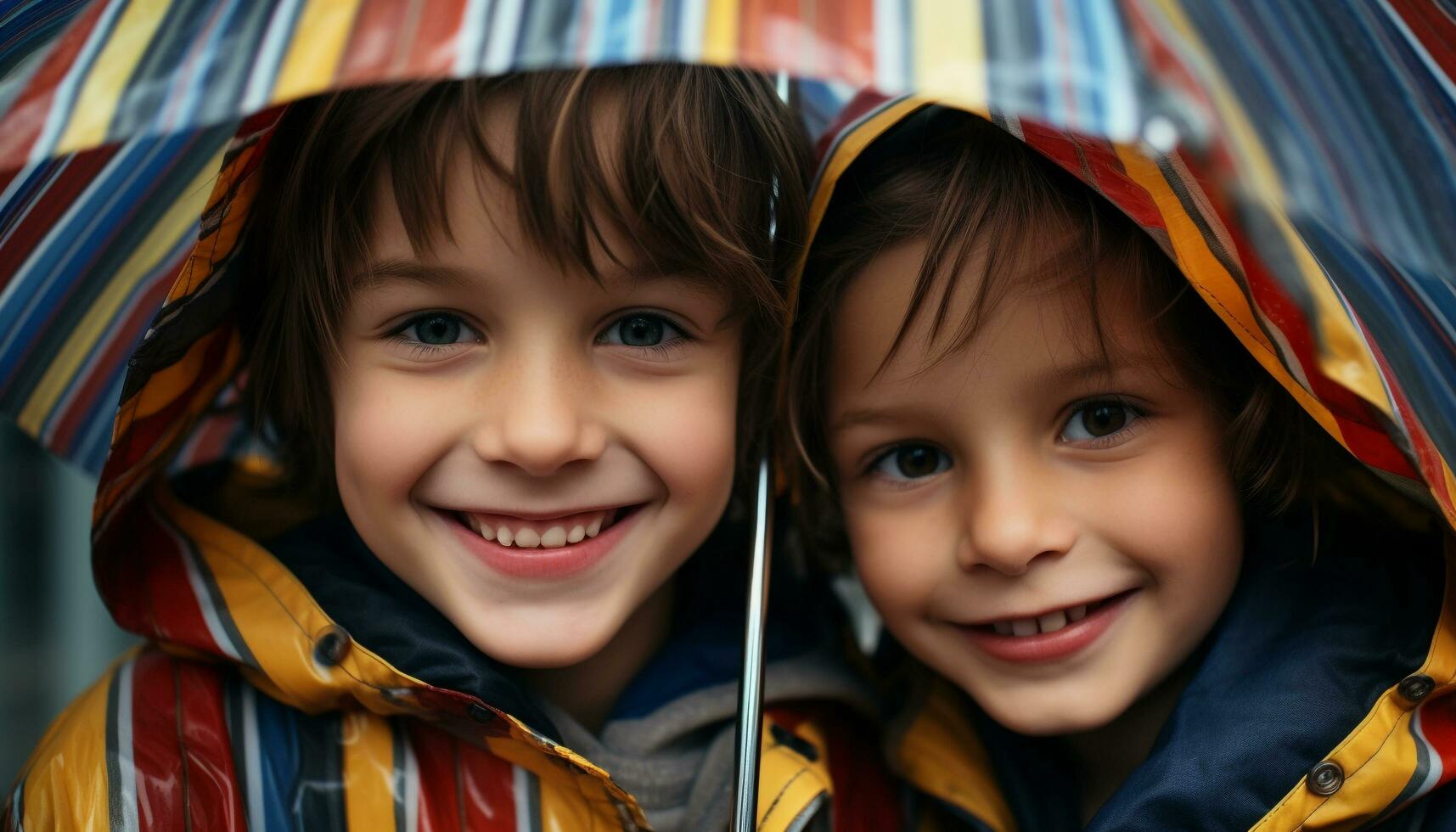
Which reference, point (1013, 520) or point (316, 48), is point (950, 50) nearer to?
point (316, 48)

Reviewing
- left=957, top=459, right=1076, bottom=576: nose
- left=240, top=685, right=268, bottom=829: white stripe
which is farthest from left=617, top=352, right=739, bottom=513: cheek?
left=240, top=685, right=268, bottom=829: white stripe

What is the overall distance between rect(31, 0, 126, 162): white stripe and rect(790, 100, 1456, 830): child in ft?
2.54

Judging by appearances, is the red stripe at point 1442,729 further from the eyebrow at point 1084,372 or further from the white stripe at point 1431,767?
the eyebrow at point 1084,372

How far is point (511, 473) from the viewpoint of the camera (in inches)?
58.3

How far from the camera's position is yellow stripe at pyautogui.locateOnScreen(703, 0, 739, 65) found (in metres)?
0.91

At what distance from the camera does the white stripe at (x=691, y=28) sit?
0.92 m

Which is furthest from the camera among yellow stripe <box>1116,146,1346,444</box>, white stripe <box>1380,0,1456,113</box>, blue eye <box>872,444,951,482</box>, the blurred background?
the blurred background

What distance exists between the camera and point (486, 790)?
1.53m

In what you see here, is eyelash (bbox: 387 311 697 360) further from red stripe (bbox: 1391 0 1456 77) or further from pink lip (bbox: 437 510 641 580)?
red stripe (bbox: 1391 0 1456 77)

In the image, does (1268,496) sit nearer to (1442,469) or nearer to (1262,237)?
(1442,469)

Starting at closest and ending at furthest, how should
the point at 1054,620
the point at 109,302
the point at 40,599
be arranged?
the point at 1054,620
the point at 109,302
the point at 40,599

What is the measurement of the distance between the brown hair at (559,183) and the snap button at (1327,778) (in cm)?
69

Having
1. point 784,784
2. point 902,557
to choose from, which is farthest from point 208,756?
point 902,557

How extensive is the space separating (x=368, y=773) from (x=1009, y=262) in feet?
2.73
